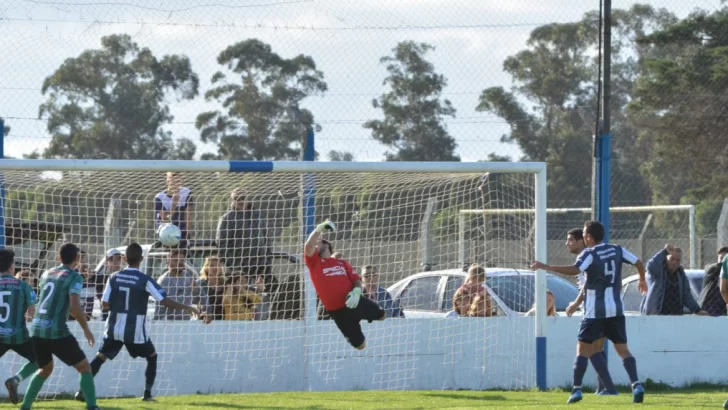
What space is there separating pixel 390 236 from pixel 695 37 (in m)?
9.97

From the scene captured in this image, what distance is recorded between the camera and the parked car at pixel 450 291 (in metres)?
14.0

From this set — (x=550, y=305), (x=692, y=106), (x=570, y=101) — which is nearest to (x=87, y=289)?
(x=550, y=305)

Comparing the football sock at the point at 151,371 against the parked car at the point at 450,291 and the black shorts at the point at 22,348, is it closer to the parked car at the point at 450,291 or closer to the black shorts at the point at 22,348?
the black shorts at the point at 22,348

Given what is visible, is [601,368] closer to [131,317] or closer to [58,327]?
[131,317]

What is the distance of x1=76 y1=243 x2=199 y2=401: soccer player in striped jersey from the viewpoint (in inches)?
460

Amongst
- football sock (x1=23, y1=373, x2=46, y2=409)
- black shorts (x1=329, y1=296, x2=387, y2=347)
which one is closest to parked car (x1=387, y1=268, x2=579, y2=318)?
black shorts (x1=329, y1=296, x2=387, y2=347)

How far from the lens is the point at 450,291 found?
46.4ft

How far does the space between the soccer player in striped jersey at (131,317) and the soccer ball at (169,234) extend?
72 centimetres

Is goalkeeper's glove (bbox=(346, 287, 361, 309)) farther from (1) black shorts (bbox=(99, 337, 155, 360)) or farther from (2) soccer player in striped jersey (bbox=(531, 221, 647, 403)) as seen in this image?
(1) black shorts (bbox=(99, 337, 155, 360))

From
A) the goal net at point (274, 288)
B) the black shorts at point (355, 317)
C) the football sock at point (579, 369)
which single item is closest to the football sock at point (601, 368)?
the football sock at point (579, 369)

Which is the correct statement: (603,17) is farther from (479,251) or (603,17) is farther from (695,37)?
(695,37)

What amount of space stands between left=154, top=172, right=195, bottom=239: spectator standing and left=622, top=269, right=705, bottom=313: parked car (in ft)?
20.6

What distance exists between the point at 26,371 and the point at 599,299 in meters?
5.55

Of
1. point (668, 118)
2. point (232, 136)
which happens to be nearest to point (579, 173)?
point (668, 118)
